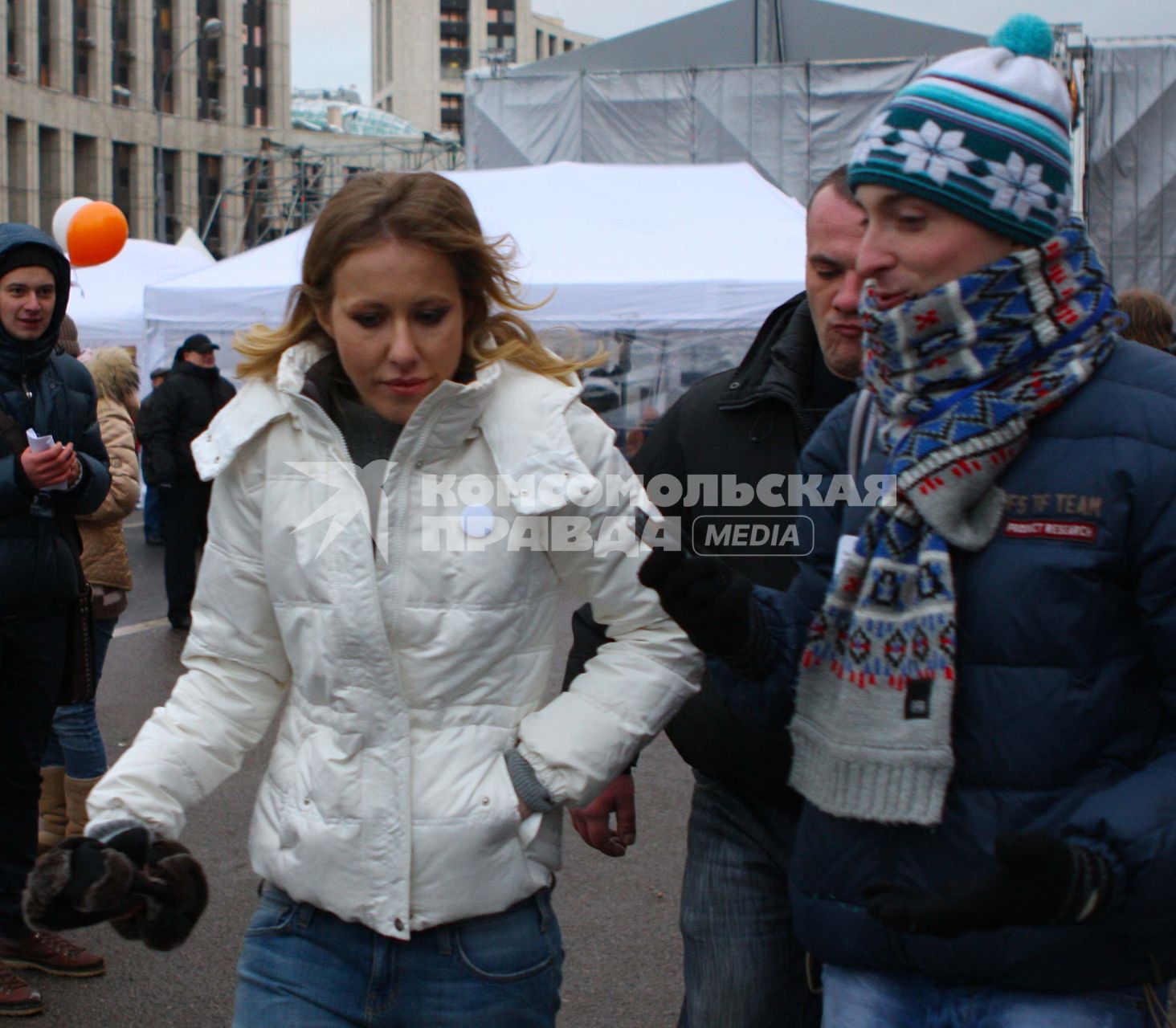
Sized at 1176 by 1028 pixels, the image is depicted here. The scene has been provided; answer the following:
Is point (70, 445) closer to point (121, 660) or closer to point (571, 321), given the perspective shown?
point (121, 660)

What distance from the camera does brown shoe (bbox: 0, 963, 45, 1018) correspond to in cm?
357

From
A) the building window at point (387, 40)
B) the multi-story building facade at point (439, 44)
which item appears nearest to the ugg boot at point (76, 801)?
the multi-story building facade at point (439, 44)

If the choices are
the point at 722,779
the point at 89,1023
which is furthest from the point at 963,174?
the point at 89,1023

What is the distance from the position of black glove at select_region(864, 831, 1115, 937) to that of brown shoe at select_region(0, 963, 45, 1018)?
2.93m

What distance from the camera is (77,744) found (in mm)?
4469

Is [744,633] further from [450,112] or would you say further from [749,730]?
[450,112]

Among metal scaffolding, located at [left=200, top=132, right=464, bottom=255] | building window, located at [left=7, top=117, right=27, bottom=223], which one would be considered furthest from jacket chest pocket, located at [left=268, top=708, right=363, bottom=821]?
building window, located at [left=7, top=117, right=27, bottom=223]

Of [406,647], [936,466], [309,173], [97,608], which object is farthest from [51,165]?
[936,466]

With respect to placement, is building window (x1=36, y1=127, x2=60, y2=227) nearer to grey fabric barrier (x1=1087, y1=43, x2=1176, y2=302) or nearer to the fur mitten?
grey fabric barrier (x1=1087, y1=43, x2=1176, y2=302)

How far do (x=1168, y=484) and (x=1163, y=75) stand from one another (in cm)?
2228

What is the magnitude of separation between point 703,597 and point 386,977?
2.59 ft

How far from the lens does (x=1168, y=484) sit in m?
1.49

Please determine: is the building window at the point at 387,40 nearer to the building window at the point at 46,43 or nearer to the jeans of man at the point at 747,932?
the building window at the point at 46,43

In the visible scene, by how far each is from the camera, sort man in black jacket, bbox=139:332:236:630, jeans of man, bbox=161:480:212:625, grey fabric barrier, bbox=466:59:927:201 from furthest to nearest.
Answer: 1. grey fabric barrier, bbox=466:59:927:201
2. man in black jacket, bbox=139:332:236:630
3. jeans of man, bbox=161:480:212:625
